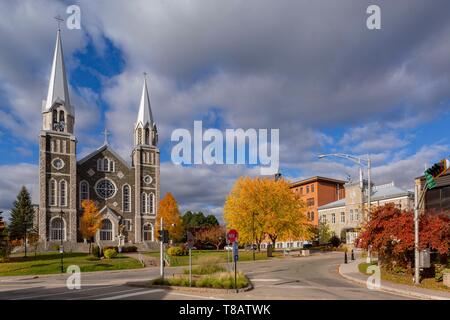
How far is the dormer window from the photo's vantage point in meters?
76.4

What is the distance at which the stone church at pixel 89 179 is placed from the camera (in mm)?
67875

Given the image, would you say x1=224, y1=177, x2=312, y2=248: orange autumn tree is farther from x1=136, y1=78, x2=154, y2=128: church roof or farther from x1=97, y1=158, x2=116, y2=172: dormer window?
x1=136, y1=78, x2=154, y2=128: church roof

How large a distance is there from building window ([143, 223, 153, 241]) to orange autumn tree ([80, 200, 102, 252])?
364 inches

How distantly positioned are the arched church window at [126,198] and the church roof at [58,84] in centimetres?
1672

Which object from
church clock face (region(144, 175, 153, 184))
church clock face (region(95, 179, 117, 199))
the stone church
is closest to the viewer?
the stone church

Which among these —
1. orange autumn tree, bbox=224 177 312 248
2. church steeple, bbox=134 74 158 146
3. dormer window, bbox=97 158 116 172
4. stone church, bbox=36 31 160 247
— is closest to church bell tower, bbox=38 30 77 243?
stone church, bbox=36 31 160 247

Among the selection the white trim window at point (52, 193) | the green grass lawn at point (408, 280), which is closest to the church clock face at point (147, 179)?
the white trim window at point (52, 193)

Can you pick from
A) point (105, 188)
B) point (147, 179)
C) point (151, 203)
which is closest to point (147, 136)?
point (147, 179)

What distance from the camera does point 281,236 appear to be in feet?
167

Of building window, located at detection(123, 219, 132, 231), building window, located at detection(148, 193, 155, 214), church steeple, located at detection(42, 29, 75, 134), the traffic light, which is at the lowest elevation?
Answer: building window, located at detection(123, 219, 132, 231)

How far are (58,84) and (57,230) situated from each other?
26249 mm

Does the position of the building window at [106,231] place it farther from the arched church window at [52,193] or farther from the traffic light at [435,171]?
the traffic light at [435,171]
